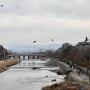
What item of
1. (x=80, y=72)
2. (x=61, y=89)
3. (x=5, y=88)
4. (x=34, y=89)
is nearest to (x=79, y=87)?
(x=61, y=89)

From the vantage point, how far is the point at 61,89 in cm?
4666

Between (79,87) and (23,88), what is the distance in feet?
47.6

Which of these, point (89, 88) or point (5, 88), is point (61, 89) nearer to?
point (89, 88)

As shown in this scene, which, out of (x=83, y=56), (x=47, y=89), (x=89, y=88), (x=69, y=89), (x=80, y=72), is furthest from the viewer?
(x=83, y=56)

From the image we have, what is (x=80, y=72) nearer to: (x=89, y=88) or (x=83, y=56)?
(x=89, y=88)

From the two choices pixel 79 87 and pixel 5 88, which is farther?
pixel 5 88

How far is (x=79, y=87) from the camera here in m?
47.8

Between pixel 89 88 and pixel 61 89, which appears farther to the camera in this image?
pixel 61 89

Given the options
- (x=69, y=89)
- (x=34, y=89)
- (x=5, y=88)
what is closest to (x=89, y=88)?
(x=69, y=89)

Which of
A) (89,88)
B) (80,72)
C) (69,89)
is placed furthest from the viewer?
(80,72)

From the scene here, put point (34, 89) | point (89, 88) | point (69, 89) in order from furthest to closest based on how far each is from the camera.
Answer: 1. point (34, 89)
2. point (69, 89)
3. point (89, 88)

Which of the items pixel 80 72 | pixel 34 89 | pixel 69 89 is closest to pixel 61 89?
pixel 69 89

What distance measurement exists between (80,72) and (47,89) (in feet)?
56.7

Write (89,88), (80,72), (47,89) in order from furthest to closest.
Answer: (80,72)
(47,89)
(89,88)
